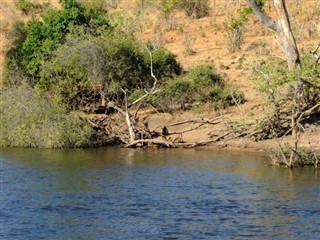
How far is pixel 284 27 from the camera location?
26625mm

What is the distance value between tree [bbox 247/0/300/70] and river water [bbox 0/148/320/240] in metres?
3.27

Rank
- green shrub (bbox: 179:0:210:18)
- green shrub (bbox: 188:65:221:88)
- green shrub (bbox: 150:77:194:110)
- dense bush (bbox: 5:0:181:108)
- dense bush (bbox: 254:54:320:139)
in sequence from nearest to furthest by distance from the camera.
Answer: dense bush (bbox: 254:54:320:139) < dense bush (bbox: 5:0:181:108) < green shrub (bbox: 150:77:194:110) < green shrub (bbox: 188:65:221:88) < green shrub (bbox: 179:0:210:18)

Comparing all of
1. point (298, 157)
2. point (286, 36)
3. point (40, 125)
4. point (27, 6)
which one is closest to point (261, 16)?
point (286, 36)

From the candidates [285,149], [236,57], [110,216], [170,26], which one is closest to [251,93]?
[236,57]

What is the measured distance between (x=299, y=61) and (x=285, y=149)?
413 centimetres

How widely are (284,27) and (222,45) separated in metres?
9.46

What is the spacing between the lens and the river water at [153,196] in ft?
51.4

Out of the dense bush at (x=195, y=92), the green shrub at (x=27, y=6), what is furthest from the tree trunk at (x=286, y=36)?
the green shrub at (x=27, y=6)

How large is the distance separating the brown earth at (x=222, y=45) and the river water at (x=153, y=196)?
1771 mm

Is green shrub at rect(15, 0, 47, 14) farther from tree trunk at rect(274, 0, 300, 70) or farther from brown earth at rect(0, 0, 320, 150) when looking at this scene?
tree trunk at rect(274, 0, 300, 70)

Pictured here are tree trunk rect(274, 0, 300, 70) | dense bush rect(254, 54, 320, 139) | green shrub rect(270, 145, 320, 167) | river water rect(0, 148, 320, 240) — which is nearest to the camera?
river water rect(0, 148, 320, 240)

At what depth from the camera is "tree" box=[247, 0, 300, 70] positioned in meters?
26.2

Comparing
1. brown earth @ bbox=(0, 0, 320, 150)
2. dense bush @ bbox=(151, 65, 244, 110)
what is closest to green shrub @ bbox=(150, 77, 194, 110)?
dense bush @ bbox=(151, 65, 244, 110)

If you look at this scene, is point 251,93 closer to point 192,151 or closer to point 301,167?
point 192,151
